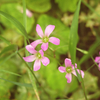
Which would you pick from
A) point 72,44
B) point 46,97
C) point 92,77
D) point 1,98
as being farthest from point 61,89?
point 72,44

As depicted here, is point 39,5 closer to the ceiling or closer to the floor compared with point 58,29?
closer to the ceiling

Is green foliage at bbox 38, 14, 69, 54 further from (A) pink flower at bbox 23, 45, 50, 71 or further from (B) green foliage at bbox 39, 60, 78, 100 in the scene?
(A) pink flower at bbox 23, 45, 50, 71

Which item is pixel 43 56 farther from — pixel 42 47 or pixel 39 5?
pixel 39 5

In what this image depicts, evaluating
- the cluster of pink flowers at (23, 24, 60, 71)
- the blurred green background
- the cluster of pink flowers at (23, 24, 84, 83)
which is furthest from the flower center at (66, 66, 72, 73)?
the blurred green background

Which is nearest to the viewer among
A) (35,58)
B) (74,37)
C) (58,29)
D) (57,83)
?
(74,37)

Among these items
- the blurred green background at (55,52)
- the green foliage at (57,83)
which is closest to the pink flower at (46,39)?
the blurred green background at (55,52)

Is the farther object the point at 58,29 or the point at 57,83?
the point at 58,29

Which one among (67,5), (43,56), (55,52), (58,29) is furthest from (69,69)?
(67,5)

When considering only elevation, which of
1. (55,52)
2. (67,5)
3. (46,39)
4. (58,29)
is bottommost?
(46,39)
